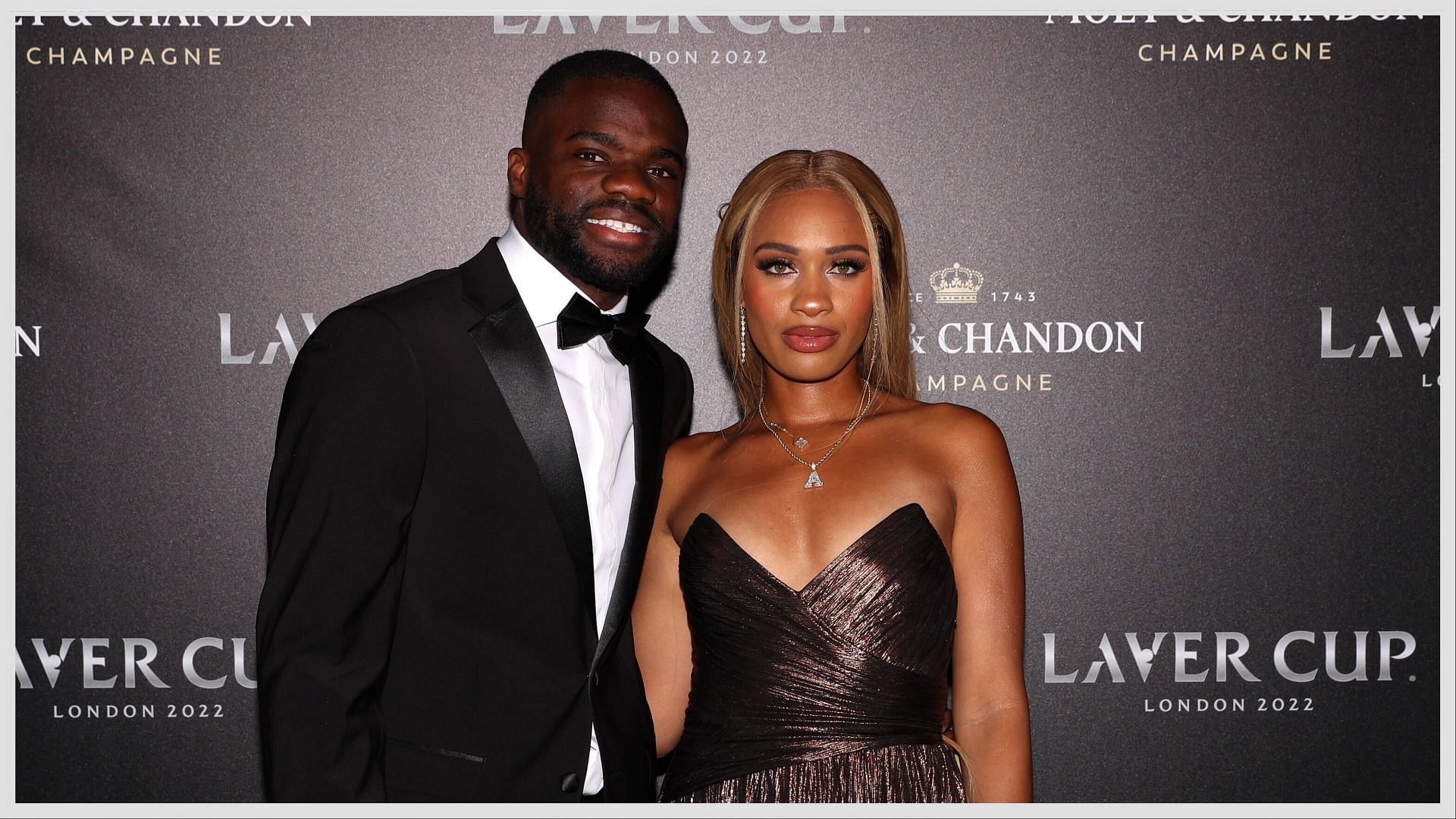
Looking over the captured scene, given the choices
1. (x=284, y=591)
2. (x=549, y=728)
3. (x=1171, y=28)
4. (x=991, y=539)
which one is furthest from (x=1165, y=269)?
(x=284, y=591)

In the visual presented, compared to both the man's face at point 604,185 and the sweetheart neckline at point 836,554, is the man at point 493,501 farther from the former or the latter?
the sweetheart neckline at point 836,554

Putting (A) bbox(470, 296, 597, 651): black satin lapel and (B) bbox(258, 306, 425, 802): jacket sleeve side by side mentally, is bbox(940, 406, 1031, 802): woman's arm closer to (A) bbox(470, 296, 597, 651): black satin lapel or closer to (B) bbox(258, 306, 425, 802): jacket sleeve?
(A) bbox(470, 296, 597, 651): black satin lapel

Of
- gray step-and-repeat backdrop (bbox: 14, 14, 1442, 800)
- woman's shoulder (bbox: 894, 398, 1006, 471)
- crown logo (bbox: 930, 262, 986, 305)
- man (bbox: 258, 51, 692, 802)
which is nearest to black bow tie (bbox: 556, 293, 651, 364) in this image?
man (bbox: 258, 51, 692, 802)

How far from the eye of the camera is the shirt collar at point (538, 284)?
1.89 metres

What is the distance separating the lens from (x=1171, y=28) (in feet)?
8.98

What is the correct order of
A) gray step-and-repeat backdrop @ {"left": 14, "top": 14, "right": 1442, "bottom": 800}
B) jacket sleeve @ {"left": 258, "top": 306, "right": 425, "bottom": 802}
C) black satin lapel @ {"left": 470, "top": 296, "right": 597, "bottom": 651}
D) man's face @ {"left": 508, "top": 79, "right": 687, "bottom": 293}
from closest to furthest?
jacket sleeve @ {"left": 258, "top": 306, "right": 425, "bottom": 802}, black satin lapel @ {"left": 470, "top": 296, "right": 597, "bottom": 651}, man's face @ {"left": 508, "top": 79, "right": 687, "bottom": 293}, gray step-and-repeat backdrop @ {"left": 14, "top": 14, "right": 1442, "bottom": 800}

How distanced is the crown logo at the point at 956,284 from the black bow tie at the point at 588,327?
3.50 ft

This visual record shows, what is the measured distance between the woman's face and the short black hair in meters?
0.28

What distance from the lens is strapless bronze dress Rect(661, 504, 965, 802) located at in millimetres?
1889

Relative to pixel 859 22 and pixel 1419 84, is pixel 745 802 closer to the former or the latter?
pixel 859 22

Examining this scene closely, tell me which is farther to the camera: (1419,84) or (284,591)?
(1419,84)

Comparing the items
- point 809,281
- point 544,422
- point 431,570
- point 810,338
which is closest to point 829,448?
point 810,338

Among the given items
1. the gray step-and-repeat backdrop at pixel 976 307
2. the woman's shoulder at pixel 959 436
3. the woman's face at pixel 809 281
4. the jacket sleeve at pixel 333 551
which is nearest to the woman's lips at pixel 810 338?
the woman's face at pixel 809 281
